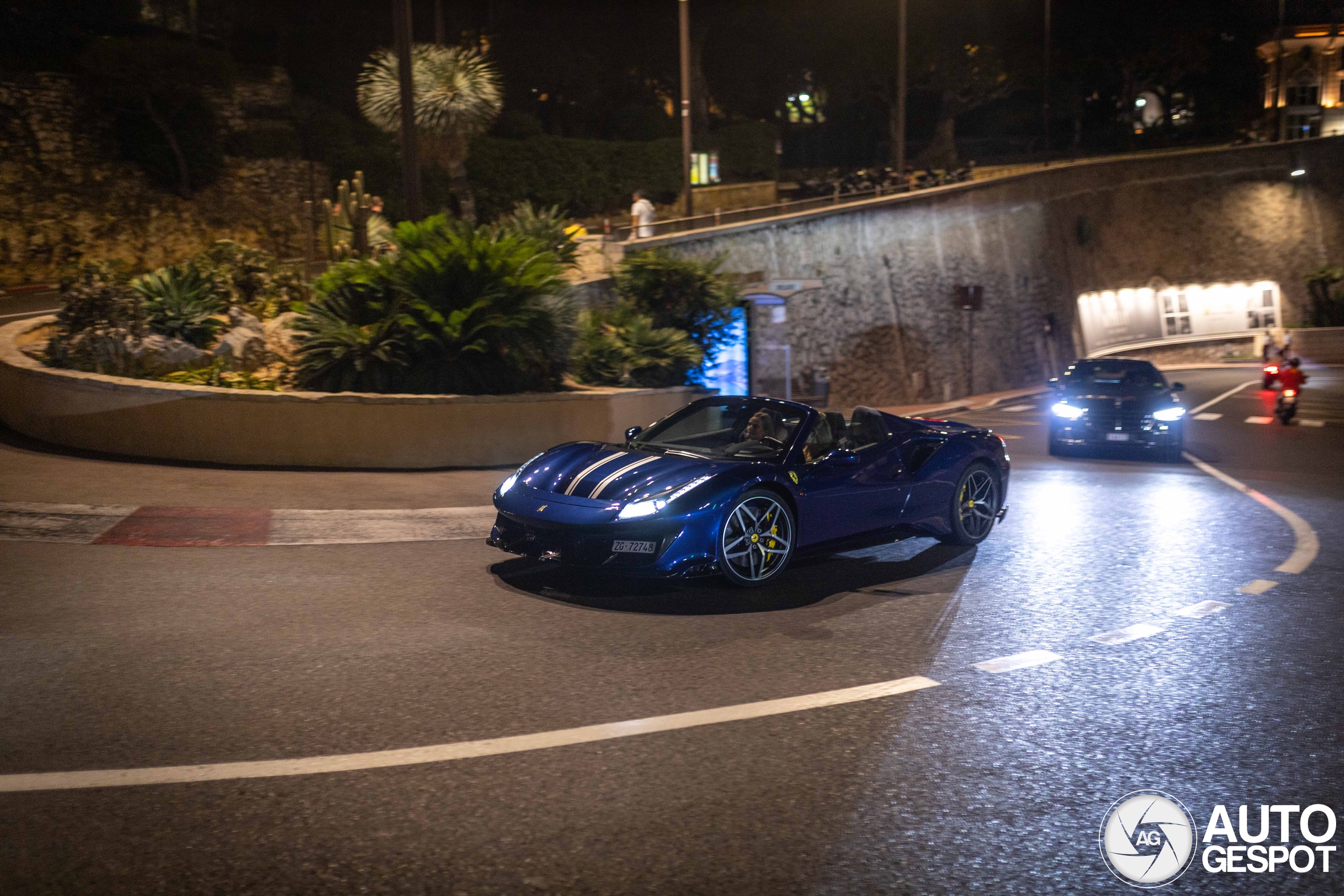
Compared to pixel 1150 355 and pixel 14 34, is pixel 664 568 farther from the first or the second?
pixel 1150 355

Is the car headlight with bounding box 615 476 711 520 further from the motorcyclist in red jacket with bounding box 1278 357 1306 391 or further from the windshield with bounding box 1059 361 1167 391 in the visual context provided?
the motorcyclist in red jacket with bounding box 1278 357 1306 391

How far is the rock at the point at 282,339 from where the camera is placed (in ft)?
53.0

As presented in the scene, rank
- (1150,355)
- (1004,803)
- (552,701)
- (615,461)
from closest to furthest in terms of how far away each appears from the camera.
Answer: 1. (1004,803)
2. (552,701)
3. (615,461)
4. (1150,355)

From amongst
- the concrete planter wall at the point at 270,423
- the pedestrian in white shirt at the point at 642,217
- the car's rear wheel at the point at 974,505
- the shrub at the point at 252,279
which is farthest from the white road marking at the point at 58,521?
the pedestrian in white shirt at the point at 642,217

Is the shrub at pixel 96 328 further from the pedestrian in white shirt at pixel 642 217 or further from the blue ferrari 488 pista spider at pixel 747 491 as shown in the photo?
the pedestrian in white shirt at pixel 642 217

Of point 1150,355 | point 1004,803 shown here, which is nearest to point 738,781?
point 1004,803

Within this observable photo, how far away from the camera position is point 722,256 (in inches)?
747

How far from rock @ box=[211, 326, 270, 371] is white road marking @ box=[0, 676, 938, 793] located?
11756 millimetres

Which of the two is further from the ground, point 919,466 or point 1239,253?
point 1239,253

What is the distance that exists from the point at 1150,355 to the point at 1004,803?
53.4 meters

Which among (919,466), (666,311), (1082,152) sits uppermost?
(1082,152)

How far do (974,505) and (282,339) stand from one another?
11054mm

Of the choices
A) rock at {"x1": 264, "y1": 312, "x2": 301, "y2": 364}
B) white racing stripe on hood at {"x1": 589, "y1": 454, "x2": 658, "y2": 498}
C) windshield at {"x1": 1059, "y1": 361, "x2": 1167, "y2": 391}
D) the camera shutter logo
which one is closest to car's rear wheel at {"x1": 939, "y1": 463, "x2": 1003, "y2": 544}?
white racing stripe on hood at {"x1": 589, "y1": 454, "x2": 658, "y2": 498}

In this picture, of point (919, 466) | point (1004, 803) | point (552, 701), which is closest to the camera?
point (1004, 803)
